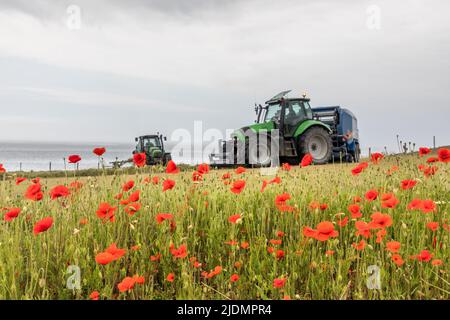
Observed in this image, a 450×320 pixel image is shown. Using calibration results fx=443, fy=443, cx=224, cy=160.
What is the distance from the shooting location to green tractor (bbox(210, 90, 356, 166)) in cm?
1455

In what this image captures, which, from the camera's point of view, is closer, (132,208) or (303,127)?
(132,208)

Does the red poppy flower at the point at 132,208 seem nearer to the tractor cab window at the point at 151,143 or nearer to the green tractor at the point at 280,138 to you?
the green tractor at the point at 280,138

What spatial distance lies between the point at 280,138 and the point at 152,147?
7132 millimetres

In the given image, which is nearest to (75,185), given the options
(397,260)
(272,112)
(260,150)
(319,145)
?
(397,260)

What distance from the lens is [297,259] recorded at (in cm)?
373

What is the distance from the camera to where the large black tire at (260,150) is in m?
14.4

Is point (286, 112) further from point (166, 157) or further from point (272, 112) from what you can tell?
point (166, 157)

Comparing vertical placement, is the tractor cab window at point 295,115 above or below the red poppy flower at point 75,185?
above

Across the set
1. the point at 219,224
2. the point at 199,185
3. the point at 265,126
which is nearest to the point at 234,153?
the point at 265,126

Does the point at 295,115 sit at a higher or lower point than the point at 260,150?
higher

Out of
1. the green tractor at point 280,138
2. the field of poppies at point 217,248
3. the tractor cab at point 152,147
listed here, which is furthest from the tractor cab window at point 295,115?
the field of poppies at point 217,248

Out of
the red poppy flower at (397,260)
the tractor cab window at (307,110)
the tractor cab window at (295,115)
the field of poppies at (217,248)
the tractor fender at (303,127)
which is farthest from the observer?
the tractor cab window at (307,110)

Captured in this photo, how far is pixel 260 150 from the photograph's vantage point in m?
14.6
